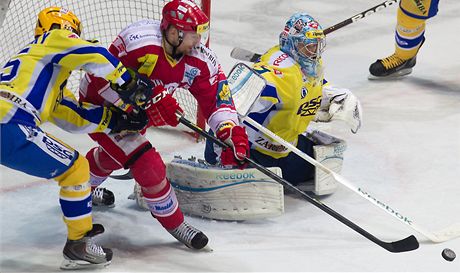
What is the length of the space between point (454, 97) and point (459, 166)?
1.11 meters

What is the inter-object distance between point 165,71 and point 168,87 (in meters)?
0.09

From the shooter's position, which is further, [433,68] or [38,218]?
[433,68]

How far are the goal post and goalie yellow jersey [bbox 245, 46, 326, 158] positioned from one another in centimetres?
74

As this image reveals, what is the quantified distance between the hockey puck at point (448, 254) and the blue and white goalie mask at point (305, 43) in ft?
2.98

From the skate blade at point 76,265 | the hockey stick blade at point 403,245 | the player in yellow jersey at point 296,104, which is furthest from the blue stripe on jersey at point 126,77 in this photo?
the hockey stick blade at point 403,245

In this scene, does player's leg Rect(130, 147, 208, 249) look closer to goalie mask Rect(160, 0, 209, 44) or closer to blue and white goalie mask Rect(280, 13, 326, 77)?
goalie mask Rect(160, 0, 209, 44)

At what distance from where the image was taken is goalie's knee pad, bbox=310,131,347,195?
13.1 feet

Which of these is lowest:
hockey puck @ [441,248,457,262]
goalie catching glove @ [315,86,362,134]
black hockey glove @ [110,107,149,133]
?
hockey puck @ [441,248,457,262]

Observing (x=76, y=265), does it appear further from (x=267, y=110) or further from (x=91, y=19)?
(x=91, y=19)

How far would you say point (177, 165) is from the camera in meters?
3.84

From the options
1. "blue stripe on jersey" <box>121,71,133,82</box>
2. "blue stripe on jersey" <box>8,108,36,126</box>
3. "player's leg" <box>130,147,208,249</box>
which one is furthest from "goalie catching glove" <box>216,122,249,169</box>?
"blue stripe on jersey" <box>8,108,36,126</box>

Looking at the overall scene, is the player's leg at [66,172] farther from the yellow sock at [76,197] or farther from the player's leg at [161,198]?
the player's leg at [161,198]

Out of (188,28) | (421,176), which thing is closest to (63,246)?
(188,28)

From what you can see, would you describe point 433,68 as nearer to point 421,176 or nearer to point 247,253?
point 421,176
